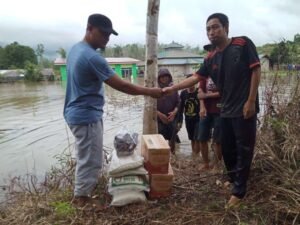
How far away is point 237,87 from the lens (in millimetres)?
3291

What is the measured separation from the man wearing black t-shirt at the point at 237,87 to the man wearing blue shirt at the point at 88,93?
0.97m

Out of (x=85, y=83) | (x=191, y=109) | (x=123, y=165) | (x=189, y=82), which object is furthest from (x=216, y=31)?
(x=191, y=109)

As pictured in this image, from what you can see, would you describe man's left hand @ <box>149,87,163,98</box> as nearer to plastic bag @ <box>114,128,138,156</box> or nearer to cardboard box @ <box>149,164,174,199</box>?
plastic bag @ <box>114,128,138,156</box>

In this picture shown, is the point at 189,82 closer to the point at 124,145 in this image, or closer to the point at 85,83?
Result: the point at 124,145

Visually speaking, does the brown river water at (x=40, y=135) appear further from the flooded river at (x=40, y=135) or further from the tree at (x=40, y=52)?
the tree at (x=40, y=52)

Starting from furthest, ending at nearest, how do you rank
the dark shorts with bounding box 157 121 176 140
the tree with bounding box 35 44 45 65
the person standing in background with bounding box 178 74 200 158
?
the tree with bounding box 35 44 45 65 → the dark shorts with bounding box 157 121 176 140 → the person standing in background with bounding box 178 74 200 158

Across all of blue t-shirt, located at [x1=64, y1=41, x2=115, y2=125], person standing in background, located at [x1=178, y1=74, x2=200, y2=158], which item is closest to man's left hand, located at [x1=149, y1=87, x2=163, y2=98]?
blue t-shirt, located at [x1=64, y1=41, x2=115, y2=125]

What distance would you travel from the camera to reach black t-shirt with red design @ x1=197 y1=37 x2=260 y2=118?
3.20 metres

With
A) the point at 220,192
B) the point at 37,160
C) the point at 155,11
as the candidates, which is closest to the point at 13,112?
the point at 37,160

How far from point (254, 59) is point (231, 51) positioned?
0.25 meters

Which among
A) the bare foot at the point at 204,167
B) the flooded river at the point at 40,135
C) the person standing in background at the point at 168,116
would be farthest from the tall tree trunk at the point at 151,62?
the flooded river at the point at 40,135

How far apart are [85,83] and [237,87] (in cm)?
149

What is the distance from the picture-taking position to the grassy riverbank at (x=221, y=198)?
3234mm

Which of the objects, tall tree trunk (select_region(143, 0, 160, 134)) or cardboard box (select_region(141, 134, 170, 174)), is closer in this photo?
cardboard box (select_region(141, 134, 170, 174))
